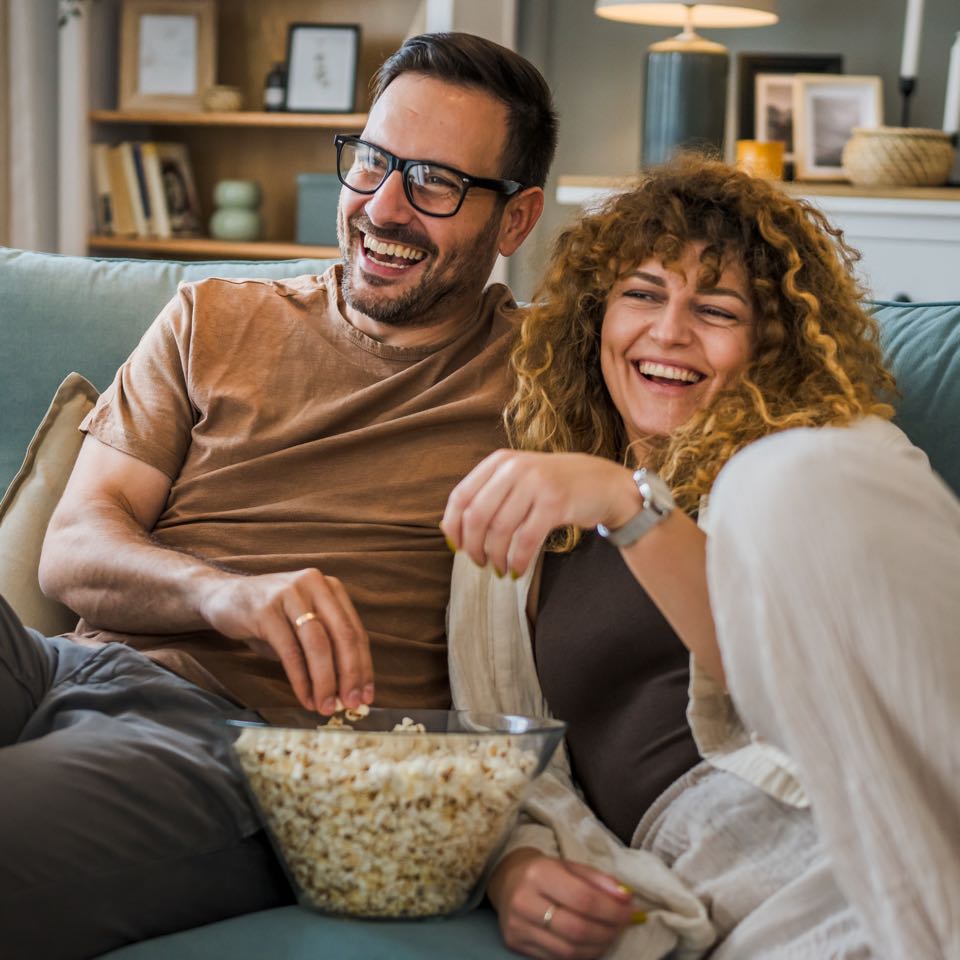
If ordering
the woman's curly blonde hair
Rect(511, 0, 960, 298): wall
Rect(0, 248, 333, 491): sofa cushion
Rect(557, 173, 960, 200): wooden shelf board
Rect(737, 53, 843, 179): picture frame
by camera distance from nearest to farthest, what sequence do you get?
the woman's curly blonde hair < Rect(0, 248, 333, 491): sofa cushion < Rect(557, 173, 960, 200): wooden shelf board < Rect(737, 53, 843, 179): picture frame < Rect(511, 0, 960, 298): wall

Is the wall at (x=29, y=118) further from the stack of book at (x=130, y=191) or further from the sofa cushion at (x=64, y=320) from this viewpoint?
the sofa cushion at (x=64, y=320)

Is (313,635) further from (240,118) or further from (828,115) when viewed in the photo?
(240,118)

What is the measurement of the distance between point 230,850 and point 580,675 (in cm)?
38

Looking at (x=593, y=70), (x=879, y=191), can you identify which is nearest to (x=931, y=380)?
(x=879, y=191)

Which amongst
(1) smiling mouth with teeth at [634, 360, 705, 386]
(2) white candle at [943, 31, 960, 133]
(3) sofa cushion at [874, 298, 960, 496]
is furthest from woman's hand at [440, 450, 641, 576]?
(2) white candle at [943, 31, 960, 133]

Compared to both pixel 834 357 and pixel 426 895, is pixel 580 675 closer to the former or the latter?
pixel 426 895

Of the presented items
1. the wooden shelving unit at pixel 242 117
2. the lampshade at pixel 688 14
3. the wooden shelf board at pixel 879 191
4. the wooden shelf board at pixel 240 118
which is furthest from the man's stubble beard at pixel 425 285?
the wooden shelf board at pixel 240 118

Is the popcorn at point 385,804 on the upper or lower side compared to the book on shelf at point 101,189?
lower

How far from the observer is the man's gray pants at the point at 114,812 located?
108 centimetres

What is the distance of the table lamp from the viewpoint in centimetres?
317

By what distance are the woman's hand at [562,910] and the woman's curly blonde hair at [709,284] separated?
41 cm

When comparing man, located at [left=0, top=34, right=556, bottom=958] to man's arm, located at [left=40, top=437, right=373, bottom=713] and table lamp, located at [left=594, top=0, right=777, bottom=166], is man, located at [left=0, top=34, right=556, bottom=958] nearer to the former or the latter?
man's arm, located at [left=40, top=437, right=373, bottom=713]

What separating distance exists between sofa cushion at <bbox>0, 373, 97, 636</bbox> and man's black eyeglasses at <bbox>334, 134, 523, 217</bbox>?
452 millimetres

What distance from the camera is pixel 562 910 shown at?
108cm
